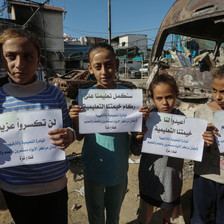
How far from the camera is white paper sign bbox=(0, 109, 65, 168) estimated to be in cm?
106

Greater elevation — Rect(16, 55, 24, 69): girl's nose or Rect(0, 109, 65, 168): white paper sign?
Rect(16, 55, 24, 69): girl's nose

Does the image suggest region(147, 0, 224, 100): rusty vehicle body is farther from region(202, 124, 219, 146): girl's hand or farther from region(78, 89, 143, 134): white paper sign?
region(78, 89, 143, 134): white paper sign

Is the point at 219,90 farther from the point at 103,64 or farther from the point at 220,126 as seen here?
the point at 103,64

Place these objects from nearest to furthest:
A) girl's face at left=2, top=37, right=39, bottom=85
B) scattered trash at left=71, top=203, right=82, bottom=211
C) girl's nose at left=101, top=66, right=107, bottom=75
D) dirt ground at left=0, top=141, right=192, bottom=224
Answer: girl's face at left=2, top=37, right=39, bottom=85, girl's nose at left=101, top=66, right=107, bottom=75, dirt ground at left=0, top=141, right=192, bottom=224, scattered trash at left=71, top=203, right=82, bottom=211

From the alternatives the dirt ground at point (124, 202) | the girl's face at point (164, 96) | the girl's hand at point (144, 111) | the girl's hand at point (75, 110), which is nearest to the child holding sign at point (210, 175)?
the girl's face at point (164, 96)

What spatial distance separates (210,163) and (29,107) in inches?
57.8

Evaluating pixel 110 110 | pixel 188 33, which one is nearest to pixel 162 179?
pixel 110 110

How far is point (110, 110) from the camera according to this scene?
1354 millimetres

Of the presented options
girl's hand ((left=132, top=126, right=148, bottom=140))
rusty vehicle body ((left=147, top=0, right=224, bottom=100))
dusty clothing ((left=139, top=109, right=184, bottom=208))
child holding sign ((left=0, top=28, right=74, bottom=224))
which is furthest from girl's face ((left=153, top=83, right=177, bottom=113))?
rusty vehicle body ((left=147, top=0, right=224, bottom=100))

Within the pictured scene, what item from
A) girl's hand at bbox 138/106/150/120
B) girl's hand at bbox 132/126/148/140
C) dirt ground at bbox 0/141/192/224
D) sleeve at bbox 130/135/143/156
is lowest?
dirt ground at bbox 0/141/192/224

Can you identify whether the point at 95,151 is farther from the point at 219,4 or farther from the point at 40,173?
the point at 219,4

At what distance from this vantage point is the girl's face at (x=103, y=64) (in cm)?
133

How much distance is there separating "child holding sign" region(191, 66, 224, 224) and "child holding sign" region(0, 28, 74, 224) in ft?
3.71

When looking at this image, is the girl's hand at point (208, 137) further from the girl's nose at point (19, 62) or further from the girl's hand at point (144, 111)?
the girl's nose at point (19, 62)
